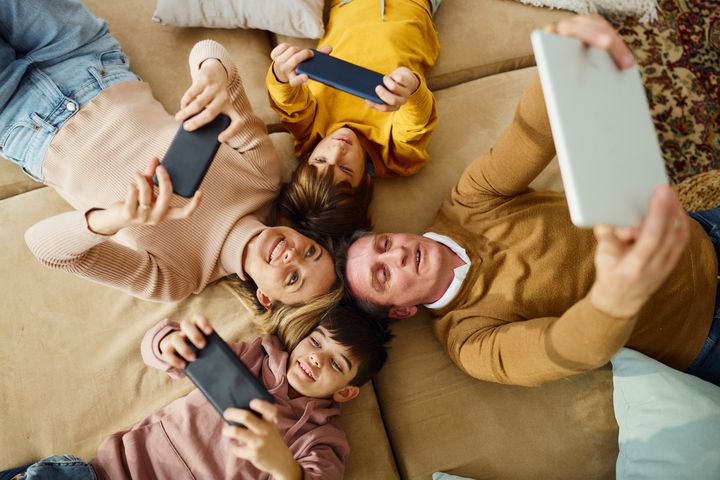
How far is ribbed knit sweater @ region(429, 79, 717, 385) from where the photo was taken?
110cm

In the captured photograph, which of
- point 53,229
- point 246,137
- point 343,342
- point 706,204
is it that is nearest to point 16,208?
point 53,229

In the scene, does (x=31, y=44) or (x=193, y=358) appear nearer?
(x=193, y=358)

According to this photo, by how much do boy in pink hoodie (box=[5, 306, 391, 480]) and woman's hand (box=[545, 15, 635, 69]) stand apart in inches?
28.3

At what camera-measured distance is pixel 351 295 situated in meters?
1.24

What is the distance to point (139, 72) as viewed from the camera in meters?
1.49

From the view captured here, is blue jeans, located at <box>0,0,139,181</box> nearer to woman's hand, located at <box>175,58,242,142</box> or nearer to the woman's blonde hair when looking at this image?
woman's hand, located at <box>175,58,242,142</box>

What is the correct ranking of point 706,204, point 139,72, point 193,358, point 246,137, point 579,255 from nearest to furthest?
point 193,358, point 579,255, point 246,137, point 139,72, point 706,204

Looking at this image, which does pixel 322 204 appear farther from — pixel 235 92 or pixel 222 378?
pixel 222 378

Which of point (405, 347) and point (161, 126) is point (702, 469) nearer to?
point (405, 347)

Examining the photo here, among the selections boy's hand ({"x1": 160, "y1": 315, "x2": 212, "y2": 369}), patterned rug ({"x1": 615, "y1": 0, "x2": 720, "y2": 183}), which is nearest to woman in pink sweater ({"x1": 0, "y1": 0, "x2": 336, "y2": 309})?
boy's hand ({"x1": 160, "y1": 315, "x2": 212, "y2": 369})

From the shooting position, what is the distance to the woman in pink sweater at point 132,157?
1183mm

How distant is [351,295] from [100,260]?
0.56 m

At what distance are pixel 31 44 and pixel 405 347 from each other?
122 centimetres

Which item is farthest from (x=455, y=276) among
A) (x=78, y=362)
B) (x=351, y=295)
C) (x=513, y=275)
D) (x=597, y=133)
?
(x=78, y=362)
